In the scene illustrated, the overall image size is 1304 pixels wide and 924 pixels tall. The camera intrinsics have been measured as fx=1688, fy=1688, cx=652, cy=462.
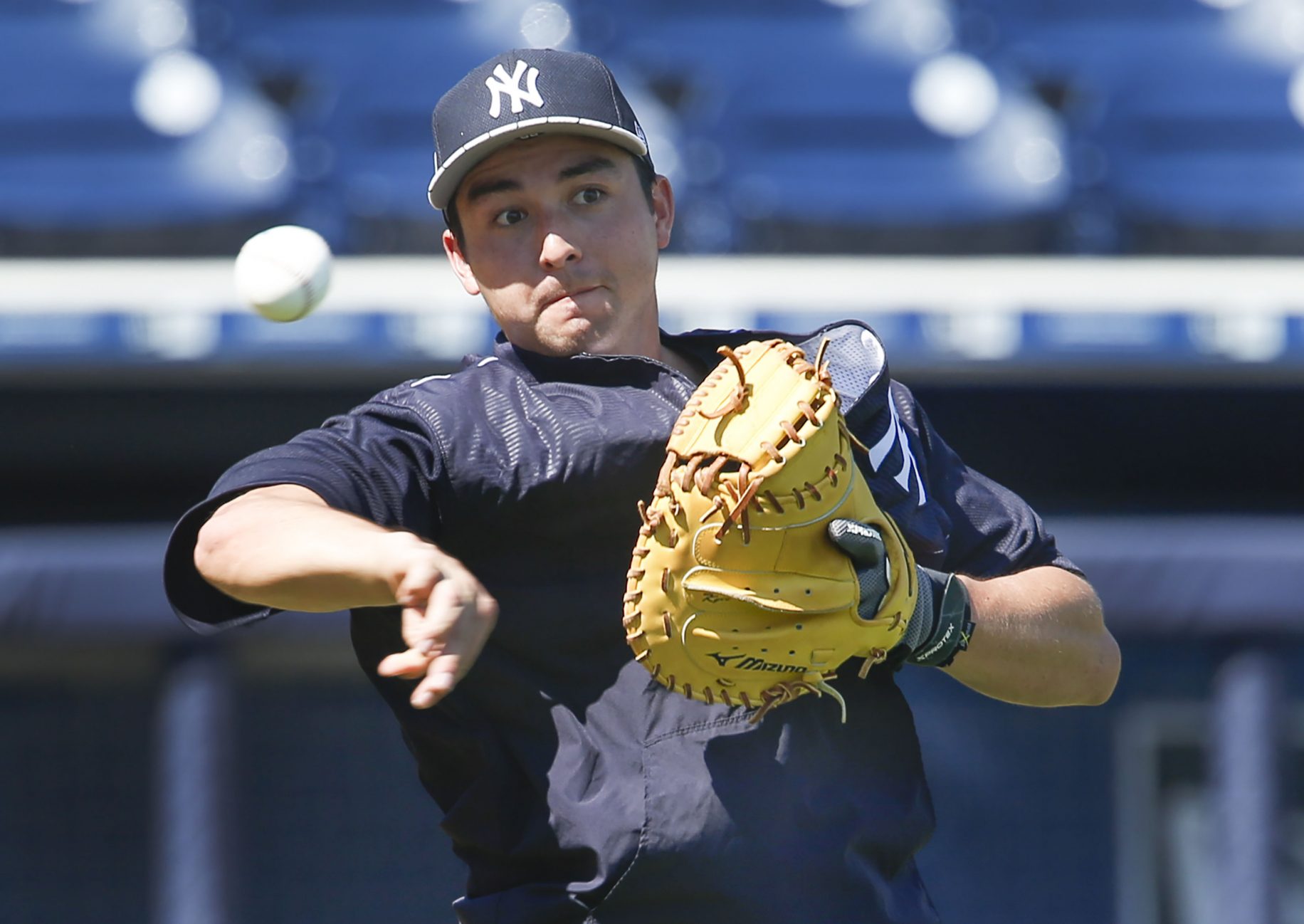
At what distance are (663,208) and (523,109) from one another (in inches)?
9.5

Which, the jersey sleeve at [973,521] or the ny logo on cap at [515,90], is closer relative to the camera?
the ny logo on cap at [515,90]

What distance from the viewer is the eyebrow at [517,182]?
144cm

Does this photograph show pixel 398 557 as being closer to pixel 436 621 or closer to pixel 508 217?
pixel 436 621

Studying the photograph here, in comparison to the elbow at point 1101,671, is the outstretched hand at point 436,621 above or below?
below

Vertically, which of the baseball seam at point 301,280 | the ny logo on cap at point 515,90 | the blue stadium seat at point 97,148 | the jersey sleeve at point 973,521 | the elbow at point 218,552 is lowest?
the elbow at point 218,552

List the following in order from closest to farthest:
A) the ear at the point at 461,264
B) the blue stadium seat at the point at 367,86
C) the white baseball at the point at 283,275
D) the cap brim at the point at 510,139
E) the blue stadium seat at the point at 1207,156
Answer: the cap brim at the point at 510,139, the ear at the point at 461,264, the white baseball at the point at 283,275, the blue stadium seat at the point at 367,86, the blue stadium seat at the point at 1207,156

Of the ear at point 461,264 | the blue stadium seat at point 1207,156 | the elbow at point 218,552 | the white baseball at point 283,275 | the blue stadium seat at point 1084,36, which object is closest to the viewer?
the elbow at point 218,552

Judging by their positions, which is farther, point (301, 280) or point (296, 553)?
point (301, 280)

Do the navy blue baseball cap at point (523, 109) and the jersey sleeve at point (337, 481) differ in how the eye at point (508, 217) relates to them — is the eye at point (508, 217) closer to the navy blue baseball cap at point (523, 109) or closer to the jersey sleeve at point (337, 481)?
the navy blue baseball cap at point (523, 109)

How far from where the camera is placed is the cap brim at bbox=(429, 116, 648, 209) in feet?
4.56

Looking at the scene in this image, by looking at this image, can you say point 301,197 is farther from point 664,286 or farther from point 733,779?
point 733,779

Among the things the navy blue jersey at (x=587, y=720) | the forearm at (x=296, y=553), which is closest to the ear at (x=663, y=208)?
the navy blue jersey at (x=587, y=720)

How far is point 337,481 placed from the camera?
1211 mm

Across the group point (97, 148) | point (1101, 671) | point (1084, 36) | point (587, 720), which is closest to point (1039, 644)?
point (1101, 671)
